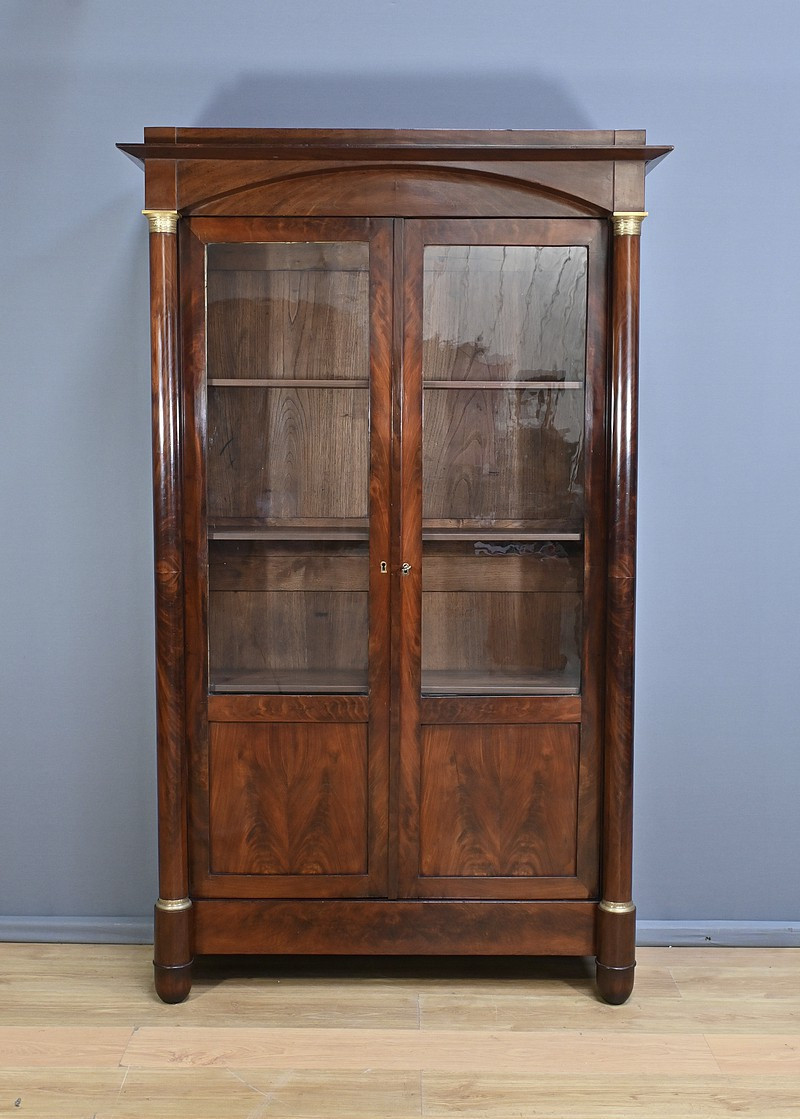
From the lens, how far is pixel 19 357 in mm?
2137

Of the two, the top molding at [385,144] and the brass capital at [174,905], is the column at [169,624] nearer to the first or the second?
the brass capital at [174,905]

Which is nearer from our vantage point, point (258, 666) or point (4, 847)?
point (258, 666)

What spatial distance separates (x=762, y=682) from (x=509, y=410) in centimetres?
90

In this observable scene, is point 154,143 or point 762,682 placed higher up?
point 154,143

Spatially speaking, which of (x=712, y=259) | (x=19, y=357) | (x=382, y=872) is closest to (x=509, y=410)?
(x=712, y=259)

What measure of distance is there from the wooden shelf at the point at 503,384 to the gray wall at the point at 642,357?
0.33 m

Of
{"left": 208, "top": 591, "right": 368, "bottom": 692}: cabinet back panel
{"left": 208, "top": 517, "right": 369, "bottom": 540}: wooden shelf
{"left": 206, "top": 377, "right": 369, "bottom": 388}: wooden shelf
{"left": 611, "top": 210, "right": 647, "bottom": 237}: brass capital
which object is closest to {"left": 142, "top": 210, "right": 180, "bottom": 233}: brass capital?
{"left": 206, "top": 377, "right": 369, "bottom": 388}: wooden shelf

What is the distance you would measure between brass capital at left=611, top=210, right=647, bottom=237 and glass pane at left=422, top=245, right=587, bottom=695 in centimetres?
12

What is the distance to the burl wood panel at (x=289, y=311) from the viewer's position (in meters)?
1.85

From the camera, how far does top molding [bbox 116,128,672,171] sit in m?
1.74

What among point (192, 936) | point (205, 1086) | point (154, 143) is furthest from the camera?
point (192, 936)

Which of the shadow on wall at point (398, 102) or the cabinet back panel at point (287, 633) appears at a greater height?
the shadow on wall at point (398, 102)

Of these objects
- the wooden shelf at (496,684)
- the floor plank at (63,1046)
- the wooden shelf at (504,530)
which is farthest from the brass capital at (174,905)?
the wooden shelf at (504,530)

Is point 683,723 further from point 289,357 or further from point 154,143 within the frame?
point 154,143
